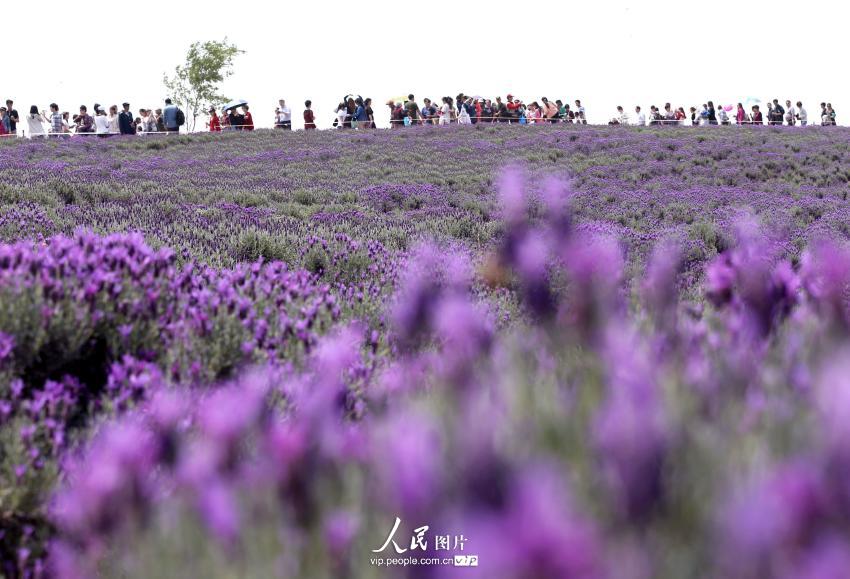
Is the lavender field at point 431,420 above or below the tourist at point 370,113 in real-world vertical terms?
below

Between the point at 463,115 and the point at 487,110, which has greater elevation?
the point at 487,110

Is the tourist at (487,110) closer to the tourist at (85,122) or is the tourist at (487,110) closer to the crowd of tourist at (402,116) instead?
the crowd of tourist at (402,116)

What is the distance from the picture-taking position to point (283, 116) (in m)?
32.6

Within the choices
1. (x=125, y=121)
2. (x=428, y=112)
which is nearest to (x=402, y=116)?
(x=428, y=112)

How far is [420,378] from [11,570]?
132 cm

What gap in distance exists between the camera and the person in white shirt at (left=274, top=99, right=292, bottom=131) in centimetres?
3250

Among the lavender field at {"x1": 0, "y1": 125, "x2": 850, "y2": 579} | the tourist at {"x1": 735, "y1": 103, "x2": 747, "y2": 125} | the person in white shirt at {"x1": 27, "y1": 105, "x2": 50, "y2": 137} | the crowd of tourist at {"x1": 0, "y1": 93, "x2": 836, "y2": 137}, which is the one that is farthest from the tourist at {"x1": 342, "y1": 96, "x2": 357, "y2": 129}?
the lavender field at {"x1": 0, "y1": 125, "x2": 850, "y2": 579}

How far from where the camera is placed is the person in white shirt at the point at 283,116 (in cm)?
3250

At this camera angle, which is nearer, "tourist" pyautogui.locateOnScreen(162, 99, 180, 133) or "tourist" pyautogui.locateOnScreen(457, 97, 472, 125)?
"tourist" pyautogui.locateOnScreen(162, 99, 180, 133)

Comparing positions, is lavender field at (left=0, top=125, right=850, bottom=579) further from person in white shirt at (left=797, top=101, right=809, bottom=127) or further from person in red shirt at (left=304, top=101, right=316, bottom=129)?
person in white shirt at (left=797, top=101, right=809, bottom=127)

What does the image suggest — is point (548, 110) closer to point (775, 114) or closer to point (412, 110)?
point (412, 110)

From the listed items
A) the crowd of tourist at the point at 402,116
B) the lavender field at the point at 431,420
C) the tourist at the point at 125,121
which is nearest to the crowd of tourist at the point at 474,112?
the crowd of tourist at the point at 402,116

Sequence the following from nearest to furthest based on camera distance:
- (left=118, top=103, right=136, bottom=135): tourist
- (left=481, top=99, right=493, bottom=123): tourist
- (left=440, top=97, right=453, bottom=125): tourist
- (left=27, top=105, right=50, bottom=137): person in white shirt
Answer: (left=27, top=105, right=50, bottom=137): person in white shirt → (left=118, top=103, right=136, bottom=135): tourist → (left=440, top=97, right=453, bottom=125): tourist → (left=481, top=99, right=493, bottom=123): tourist

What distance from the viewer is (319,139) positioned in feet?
85.1
